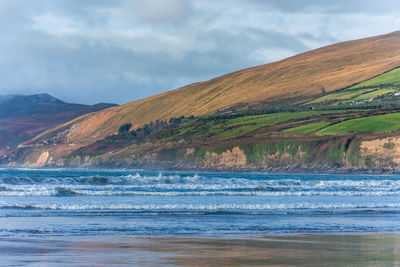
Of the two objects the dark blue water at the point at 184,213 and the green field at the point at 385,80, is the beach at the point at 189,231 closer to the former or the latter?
the dark blue water at the point at 184,213

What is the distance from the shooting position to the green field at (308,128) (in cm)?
14038

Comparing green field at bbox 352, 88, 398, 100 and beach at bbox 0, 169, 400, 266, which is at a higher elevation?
green field at bbox 352, 88, 398, 100

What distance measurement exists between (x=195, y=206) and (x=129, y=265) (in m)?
19.0

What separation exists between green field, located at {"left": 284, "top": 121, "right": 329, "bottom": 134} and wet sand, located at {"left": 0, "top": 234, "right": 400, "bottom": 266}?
118 meters

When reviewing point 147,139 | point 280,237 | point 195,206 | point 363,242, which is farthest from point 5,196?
point 147,139

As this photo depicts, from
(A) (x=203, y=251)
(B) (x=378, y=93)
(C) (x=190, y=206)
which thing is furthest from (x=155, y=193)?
(B) (x=378, y=93)

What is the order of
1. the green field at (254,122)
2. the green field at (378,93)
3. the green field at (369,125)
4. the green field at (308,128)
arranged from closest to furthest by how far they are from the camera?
the green field at (369,125) < the green field at (308,128) < the green field at (254,122) < the green field at (378,93)

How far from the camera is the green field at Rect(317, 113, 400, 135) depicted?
5153 inches

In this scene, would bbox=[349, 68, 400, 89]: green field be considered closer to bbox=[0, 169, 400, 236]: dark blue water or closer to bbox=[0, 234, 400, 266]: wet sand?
bbox=[0, 169, 400, 236]: dark blue water

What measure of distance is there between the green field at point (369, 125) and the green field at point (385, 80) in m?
39.6

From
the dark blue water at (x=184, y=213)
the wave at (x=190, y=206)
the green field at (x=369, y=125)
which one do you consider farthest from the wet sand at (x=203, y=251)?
the green field at (x=369, y=125)

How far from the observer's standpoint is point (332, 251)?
2000 cm

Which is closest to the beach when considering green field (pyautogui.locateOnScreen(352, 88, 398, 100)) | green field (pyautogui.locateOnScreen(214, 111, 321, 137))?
green field (pyautogui.locateOnScreen(214, 111, 321, 137))

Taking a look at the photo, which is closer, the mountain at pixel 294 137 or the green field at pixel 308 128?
the mountain at pixel 294 137
